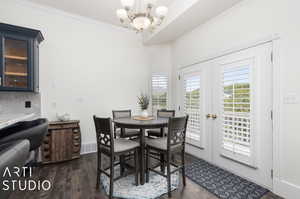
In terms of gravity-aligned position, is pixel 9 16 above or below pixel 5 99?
above

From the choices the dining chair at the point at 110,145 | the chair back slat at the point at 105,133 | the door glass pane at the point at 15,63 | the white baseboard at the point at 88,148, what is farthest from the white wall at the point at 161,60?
the door glass pane at the point at 15,63

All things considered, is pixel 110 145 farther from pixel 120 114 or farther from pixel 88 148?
pixel 88 148

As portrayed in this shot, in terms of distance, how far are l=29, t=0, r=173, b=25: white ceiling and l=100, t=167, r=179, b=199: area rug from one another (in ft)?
10.4

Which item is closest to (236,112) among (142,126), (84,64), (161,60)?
(142,126)

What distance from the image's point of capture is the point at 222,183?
211 cm

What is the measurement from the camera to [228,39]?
2504mm

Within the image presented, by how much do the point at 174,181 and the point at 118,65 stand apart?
2.90m

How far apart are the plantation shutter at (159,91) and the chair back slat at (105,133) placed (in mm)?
2269

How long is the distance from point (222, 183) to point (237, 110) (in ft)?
3.67

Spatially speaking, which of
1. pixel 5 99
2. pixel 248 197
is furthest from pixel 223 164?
pixel 5 99

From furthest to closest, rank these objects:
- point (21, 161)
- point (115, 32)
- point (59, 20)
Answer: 1. point (115, 32)
2. point (59, 20)
3. point (21, 161)

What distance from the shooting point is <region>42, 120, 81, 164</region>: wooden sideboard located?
106 inches

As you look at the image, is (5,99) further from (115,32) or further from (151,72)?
(151,72)

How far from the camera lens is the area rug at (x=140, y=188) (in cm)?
182
